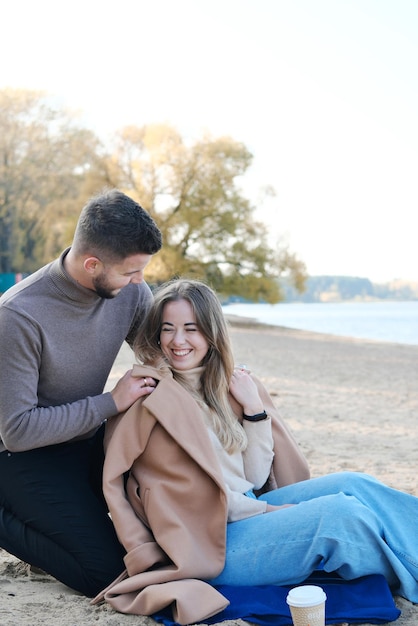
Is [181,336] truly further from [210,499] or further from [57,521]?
[57,521]

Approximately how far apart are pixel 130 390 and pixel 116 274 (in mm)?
515

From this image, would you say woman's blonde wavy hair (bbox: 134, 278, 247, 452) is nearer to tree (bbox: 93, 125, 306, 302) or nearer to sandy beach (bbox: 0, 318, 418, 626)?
sandy beach (bbox: 0, 318, 418, 626)

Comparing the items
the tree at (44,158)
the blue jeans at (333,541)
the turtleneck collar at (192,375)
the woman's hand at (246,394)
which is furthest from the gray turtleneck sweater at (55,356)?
→ the tree at (44,158)

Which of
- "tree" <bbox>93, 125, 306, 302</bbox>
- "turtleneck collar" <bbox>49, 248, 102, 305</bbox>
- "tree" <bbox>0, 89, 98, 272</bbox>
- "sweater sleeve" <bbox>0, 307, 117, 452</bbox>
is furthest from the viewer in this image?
"tree" <bbox>0, 89, 98, 272</bbox>

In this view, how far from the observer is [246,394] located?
3.62 metres

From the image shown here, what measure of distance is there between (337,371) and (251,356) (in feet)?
10.9

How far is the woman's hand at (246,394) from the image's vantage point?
3.59 m

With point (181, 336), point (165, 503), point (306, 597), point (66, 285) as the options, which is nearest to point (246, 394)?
point (181, 336)

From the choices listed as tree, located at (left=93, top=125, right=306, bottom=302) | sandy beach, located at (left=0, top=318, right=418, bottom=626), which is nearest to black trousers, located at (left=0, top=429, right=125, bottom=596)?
sandy beach, located at (left=0, top=318, right=418, bottom=626)

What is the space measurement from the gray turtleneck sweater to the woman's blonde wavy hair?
0.20 m

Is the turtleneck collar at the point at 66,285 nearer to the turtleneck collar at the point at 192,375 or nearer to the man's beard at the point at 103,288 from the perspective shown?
the man's beard at the point at 103,288

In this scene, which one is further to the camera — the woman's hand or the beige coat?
the woman's hand

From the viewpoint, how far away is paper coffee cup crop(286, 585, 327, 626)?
268cm

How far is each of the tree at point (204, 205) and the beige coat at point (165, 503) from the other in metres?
30.0
